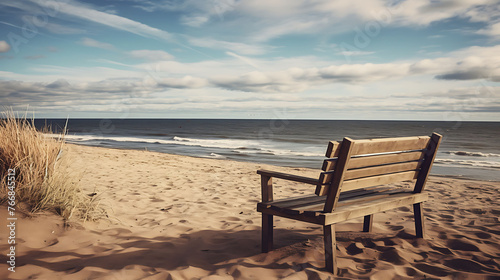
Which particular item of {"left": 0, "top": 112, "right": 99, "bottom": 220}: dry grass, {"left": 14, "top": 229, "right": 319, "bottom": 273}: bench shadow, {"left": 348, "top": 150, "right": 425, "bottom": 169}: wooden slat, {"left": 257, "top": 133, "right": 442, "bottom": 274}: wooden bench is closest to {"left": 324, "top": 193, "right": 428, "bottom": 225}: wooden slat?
{"left": 257, "top": 133, "right": 442, "bottom": 274}: wooden bench

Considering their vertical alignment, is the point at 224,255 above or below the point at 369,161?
below

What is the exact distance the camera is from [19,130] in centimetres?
430

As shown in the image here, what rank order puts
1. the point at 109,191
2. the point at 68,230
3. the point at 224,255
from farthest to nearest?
1. the point at 109,191
2. the point at 68,230
3. the point at 224,255

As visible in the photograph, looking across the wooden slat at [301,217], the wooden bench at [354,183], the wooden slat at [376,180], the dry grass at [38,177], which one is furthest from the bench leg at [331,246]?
the dry grass at [38,177]

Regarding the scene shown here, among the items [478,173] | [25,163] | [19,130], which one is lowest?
[478,173]

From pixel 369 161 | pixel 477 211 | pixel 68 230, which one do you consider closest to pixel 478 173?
pixel 477 211

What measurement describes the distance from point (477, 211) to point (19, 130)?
694cm

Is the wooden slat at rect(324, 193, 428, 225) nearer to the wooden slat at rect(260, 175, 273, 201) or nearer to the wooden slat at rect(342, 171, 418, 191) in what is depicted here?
the wooden slat at rect(342, 171, 418, 191)

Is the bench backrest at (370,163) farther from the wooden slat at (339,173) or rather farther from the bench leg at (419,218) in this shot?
the bench leg at (419,218)

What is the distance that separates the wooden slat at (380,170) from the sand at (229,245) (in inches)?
34.1

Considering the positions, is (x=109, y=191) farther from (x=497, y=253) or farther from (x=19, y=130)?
(x=497, y=253)

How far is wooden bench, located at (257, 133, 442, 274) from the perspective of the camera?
9.15 feet

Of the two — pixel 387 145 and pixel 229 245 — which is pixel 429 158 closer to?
pixel 387 145

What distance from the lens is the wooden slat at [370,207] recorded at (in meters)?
2.88
